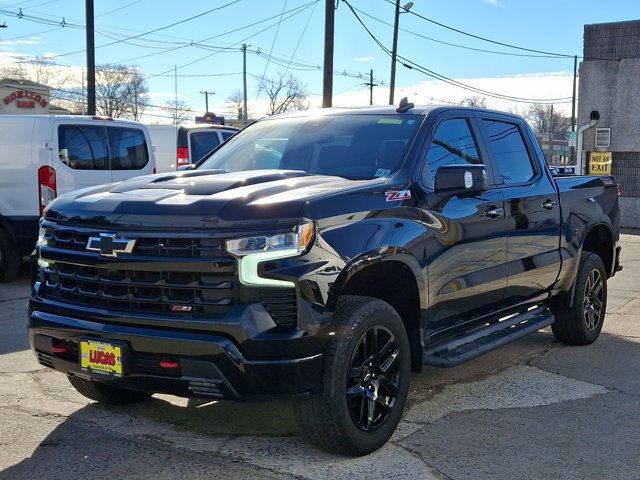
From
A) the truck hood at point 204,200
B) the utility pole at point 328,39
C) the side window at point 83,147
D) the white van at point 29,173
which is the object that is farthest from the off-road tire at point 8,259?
the utility pole at point 328,39

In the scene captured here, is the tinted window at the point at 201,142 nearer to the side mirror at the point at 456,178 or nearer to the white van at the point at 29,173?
the white van at the point at 29,173

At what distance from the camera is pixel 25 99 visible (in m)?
45.0

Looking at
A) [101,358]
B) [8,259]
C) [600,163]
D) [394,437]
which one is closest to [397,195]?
[394,437]

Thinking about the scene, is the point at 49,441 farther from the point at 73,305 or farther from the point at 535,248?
the point at 535,248

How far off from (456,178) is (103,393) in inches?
98.7

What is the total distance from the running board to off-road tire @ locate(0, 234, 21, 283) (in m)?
6.28

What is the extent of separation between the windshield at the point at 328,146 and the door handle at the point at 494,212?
2.60 feet

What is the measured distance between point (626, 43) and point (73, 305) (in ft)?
56.2

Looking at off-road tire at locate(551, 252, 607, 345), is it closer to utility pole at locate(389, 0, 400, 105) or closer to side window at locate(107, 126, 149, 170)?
side window at locate(107, 126, 149, 170)

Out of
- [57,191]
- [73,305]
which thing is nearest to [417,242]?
[73,305]

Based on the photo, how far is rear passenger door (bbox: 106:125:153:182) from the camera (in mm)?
9953

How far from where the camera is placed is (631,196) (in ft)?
59.3

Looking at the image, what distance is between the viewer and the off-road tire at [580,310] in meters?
6.37

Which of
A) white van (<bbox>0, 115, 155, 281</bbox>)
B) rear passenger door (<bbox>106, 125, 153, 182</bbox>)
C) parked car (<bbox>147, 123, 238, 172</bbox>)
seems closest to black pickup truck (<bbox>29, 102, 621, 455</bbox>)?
white van (<bbox>0, 115, 155, 281</bbox>)
